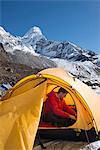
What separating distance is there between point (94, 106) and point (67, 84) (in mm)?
968

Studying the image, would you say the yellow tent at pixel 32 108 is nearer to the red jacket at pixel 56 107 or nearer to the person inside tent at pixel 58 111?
the person inside tent at pixel 58 111

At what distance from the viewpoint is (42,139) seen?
8062mm

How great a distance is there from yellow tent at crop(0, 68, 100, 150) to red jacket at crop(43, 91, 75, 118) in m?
0.44

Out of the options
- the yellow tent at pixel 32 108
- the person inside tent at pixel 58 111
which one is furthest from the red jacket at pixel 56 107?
the yellow tent at pixel 32 108

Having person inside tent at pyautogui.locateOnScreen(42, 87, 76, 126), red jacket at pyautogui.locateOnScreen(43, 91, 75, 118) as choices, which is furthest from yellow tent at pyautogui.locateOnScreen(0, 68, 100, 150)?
red jacket at pyautogui.locateOnScreen(43, 91, 75, 118)

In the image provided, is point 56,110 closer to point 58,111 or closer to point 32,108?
point 58,111

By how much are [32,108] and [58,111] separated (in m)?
1.95

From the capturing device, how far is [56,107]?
8203 millimetres

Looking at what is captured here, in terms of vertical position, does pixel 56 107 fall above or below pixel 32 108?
above

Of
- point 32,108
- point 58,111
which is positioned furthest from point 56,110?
point 32,108

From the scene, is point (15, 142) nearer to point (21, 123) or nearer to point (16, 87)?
point (21, 123)

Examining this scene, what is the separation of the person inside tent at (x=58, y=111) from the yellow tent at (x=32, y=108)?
1.09ft

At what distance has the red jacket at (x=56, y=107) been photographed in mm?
8209

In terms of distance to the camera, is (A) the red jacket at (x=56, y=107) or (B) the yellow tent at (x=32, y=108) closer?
(B) the yellow tent at (x=32, y=108)
